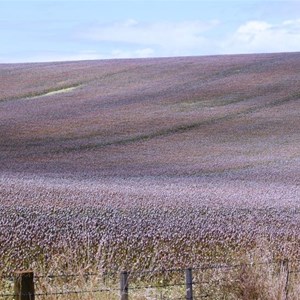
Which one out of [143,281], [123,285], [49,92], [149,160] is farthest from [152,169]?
[49,92]

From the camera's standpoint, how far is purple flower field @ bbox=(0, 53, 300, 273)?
1413cm

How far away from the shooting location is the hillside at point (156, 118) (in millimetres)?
33281

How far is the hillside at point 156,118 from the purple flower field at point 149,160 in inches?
3.7

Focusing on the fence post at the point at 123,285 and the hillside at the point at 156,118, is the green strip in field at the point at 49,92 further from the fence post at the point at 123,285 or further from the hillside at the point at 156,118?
the fence post at the point at 123,285

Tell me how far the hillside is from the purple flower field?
0.31 feet

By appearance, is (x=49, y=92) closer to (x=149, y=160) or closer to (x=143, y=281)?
(x=149, y=160)

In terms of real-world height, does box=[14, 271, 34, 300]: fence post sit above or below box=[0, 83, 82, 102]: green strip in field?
below

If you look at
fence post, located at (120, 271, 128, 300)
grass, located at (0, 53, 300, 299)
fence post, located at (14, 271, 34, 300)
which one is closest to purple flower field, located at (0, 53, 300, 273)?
grass, located at (0, 53, 300, 299)

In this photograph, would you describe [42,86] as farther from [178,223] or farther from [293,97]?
[178,223]

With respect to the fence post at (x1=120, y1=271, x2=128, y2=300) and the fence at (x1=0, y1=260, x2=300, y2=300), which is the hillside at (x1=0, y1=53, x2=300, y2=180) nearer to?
the fence at (x1=0, y1=260, x2=300, y2=300)

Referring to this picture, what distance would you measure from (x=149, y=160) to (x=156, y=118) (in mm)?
11001

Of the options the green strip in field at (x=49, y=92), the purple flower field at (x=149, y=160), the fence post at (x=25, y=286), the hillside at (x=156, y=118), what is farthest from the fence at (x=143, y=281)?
the green strip in field at (x=49, y=92)

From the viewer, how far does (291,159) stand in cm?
3381

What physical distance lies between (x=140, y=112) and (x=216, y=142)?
8.86 metres
